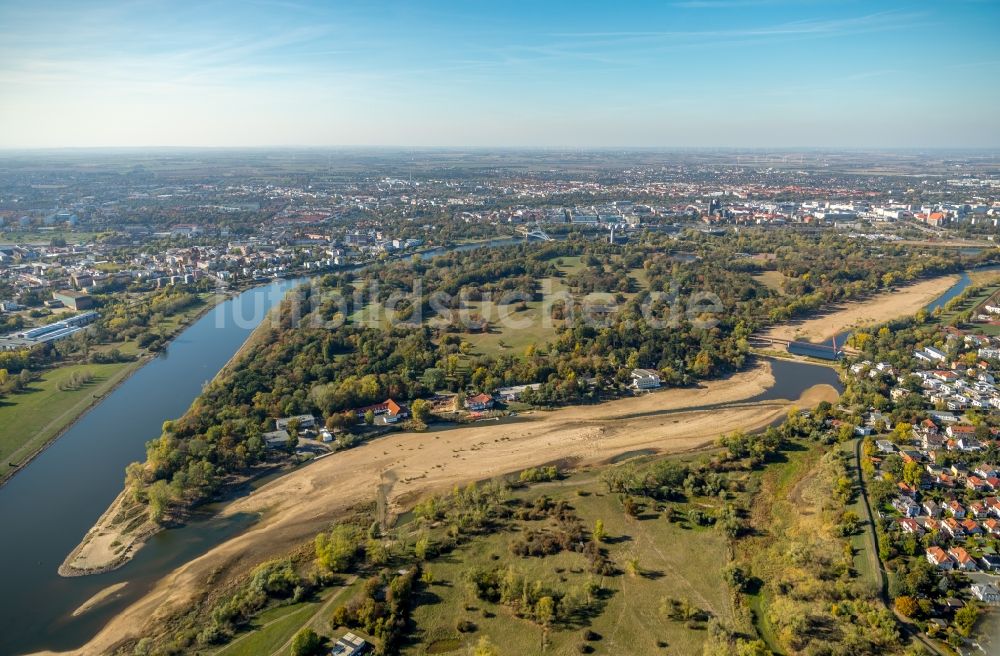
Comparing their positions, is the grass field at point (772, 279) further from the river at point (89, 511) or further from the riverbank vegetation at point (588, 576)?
the riverbank vegetation at point (588, 576)

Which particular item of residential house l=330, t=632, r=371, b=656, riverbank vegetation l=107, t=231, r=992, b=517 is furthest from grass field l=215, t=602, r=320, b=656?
riverbank vegetation l=107, t=231, r=992, b=517

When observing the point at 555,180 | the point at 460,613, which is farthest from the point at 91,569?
the point at 555,180

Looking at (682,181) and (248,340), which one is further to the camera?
(682,181)

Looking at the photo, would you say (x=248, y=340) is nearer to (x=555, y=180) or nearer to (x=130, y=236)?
(x=130, y=236)

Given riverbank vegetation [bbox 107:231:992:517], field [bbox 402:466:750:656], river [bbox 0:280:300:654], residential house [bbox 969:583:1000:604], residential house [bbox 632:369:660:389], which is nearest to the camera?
field [bbox 402:466:750:656]

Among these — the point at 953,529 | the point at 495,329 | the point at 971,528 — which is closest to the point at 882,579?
the point at 953,529

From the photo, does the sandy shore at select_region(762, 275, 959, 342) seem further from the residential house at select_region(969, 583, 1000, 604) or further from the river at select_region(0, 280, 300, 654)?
the river at select_region(0, 280, 300, 654)

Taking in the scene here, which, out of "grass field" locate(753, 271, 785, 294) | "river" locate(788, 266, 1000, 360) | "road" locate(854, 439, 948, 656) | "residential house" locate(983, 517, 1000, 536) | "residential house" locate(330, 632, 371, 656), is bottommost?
"residential house" locate(330, 632, 371, 656)
